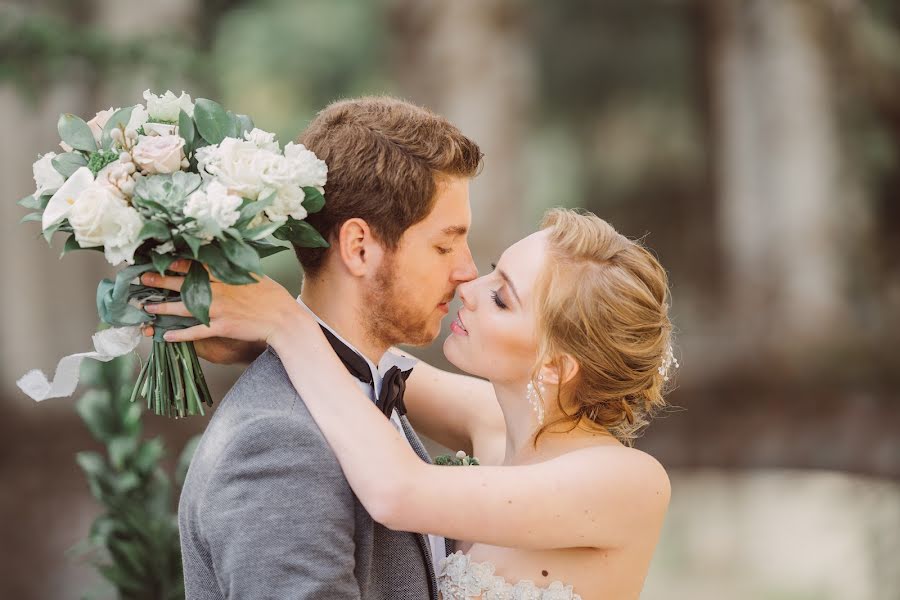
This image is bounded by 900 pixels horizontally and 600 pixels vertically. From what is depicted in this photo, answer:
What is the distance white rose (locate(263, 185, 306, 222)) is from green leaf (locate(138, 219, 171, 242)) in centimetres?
20

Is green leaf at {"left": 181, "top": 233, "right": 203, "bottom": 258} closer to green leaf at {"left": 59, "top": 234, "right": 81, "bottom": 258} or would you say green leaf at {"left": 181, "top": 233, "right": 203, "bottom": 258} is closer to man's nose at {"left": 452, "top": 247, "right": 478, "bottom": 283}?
green leaf at {"left": 59, "top": 234, "right": 81, "bottom": 258}

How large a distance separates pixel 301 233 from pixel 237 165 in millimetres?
278

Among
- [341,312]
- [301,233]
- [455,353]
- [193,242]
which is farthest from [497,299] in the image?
[193,242]

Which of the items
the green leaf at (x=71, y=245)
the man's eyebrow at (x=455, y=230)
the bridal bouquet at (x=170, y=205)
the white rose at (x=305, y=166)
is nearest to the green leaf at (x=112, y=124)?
the bridal bouquet at (x=170, y=205)

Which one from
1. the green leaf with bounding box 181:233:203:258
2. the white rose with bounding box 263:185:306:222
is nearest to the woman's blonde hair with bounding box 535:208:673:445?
the white rose with bounding box 263:185:306:222

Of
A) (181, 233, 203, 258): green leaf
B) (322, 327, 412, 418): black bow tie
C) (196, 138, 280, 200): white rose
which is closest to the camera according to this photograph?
(181, 233, 203, 258): green leaf

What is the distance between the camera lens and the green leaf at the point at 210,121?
2.11 meters

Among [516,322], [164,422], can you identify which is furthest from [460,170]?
[164,422]

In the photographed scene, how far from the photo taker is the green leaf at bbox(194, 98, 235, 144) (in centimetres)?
211

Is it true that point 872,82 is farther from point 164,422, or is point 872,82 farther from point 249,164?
point 249,164

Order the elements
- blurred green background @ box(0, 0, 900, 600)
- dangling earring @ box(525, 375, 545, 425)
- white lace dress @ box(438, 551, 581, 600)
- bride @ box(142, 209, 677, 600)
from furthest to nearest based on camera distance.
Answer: blurred green background @ box(0, 0, 900, 600)
dangling earring @ box(525, 375, 545, 425)
white lace dress @ box(438, 551, 581, 600)
bride @ box(142, 209, 677, 600)

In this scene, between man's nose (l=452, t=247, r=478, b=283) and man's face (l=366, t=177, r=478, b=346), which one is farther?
man's nose (l=452, t=247, r=478, b=283)

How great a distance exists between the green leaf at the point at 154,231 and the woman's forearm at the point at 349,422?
38cm

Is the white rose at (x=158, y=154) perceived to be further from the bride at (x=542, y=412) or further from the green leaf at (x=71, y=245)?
the bride at (x=542, y=412)
